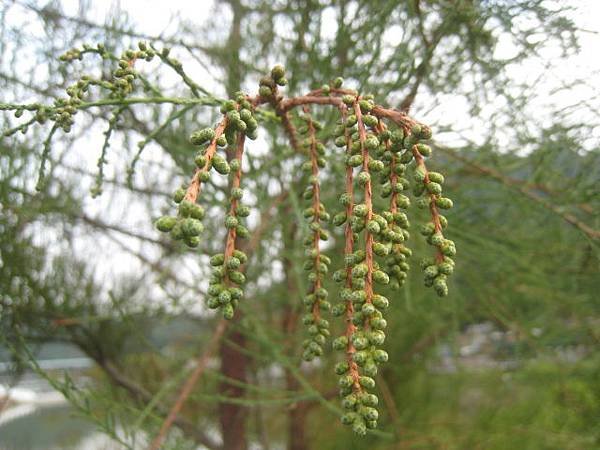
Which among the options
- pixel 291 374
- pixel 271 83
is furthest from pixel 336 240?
pixel 271 83

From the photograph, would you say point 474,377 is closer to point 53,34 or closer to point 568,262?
point 568,262

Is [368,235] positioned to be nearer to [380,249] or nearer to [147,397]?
[380,249]

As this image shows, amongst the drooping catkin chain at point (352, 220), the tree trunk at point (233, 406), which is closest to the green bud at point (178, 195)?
the drooping catkin chain at point (352, 220)

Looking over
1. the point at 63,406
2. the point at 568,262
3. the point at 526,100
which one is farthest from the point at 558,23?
the point at 63,406

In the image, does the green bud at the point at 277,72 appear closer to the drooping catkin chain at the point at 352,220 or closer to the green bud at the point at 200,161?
the drooping catkin chain at the point at 352,220

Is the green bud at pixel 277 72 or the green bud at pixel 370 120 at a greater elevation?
the green bud at pixel 277 72

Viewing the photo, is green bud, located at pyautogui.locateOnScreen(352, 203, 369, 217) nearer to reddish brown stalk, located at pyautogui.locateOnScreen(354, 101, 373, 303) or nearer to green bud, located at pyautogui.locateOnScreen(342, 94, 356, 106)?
reddish brown stalk, located at pyautogui.locateOnScreen(354, 101, 373, 303)

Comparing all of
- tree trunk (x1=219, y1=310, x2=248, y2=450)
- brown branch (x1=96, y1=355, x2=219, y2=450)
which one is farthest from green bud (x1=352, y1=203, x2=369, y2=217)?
tree trunk (x1=219, y1=310, x2=248, y2=450)

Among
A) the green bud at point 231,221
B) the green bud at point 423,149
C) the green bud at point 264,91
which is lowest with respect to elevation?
the green bud at point 231,221
